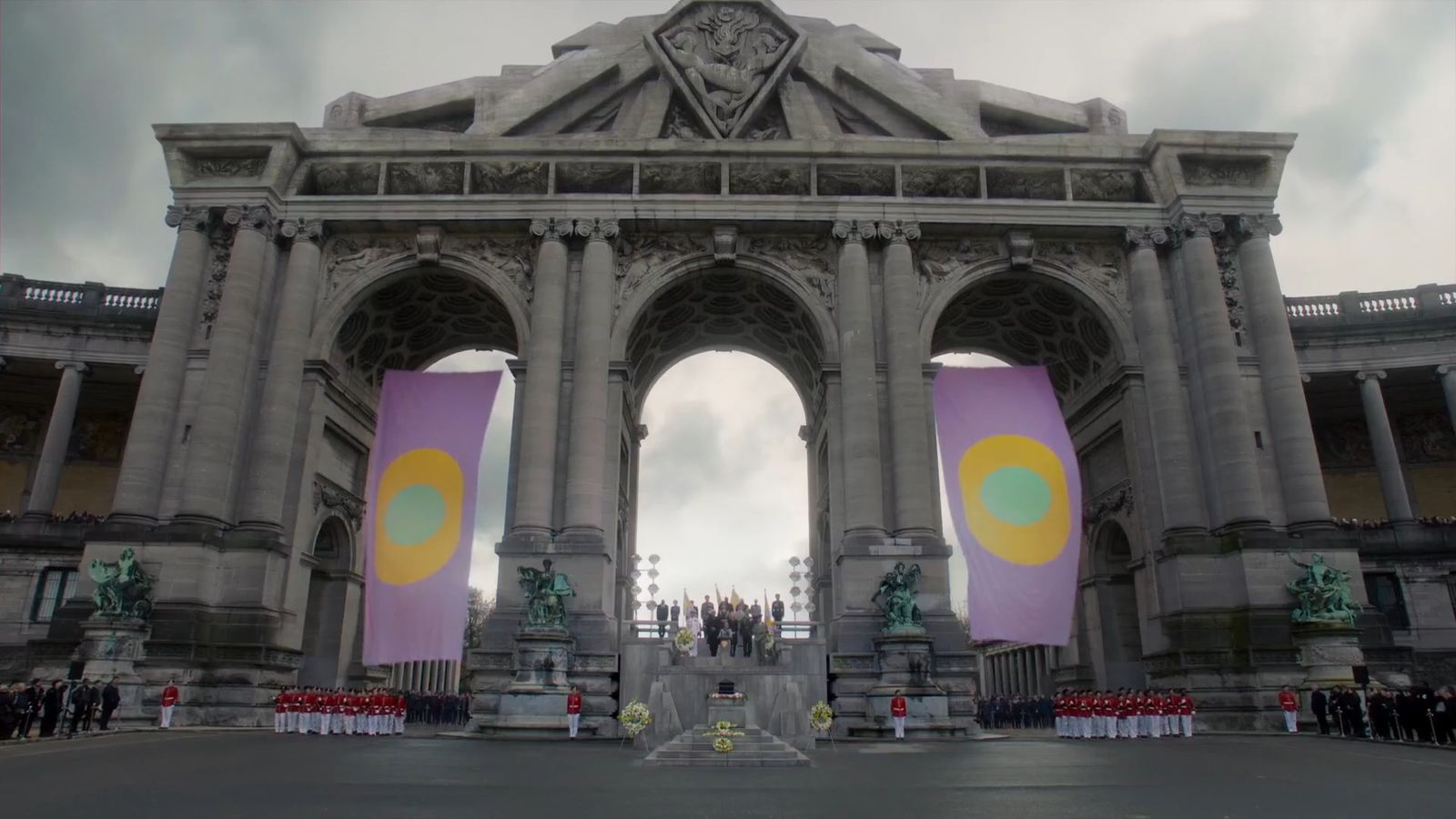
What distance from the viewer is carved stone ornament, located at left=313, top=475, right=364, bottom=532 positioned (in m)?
32.4

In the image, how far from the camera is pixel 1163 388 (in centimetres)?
3044

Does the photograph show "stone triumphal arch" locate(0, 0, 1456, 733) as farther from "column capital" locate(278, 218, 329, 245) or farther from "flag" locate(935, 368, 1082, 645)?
"flag" locate(935, 368, 1082, 645)

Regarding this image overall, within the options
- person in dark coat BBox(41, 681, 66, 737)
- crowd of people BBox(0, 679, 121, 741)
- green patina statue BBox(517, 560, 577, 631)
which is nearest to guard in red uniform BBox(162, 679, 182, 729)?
crowd of people BBox(0, 679, 121, 741)

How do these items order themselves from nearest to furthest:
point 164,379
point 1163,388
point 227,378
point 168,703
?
point 168,703
point 227,378
point 164,379
point 1163,388

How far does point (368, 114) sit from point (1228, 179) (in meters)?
31.8

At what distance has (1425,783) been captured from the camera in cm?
1246

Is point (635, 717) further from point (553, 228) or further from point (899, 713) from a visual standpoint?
point (553, 228)

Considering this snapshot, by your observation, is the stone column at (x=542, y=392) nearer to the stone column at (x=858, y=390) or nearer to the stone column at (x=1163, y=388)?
the stone column at (x=858, y=390)

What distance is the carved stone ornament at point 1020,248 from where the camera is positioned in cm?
3241

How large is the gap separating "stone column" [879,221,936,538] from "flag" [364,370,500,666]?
44.9 feet

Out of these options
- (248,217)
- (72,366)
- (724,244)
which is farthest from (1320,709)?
(72,366)

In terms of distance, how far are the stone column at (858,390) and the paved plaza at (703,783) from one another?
33.4 feet

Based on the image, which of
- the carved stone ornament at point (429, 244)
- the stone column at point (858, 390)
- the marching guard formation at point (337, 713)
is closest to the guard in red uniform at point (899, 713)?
the stone column at point (858, 390)

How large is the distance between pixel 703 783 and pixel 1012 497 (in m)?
20.1
